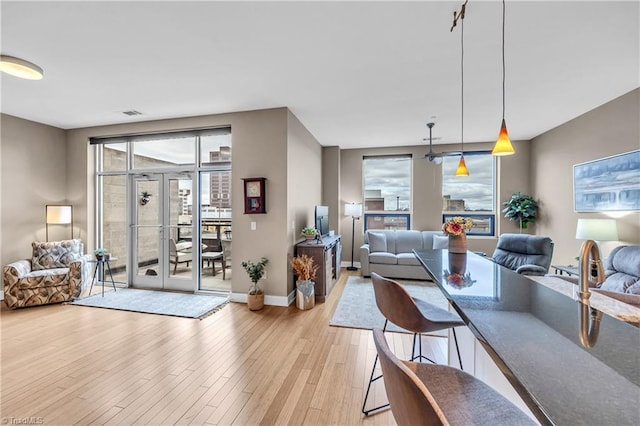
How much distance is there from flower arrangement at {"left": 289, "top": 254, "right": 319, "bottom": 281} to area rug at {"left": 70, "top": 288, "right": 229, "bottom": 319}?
1.19 m

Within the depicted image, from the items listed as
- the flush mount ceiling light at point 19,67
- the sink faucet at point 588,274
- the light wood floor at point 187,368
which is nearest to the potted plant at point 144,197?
the light wood floor at point 187,368

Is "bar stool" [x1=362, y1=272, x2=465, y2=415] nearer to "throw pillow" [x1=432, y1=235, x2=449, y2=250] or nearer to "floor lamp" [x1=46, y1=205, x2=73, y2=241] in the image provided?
"throw pillow" [x1=432, y1=235, x2=449, y2=250]

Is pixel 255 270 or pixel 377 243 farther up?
pixel 377 243

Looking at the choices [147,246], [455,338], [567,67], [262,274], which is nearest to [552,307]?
[455,338]

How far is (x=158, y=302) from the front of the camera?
3984 millimetres

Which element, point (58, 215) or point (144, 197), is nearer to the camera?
point (58, 215)

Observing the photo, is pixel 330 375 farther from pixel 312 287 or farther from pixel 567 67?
pixel 567 67

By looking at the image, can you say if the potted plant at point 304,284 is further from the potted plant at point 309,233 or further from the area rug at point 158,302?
the area rug at point 158,302

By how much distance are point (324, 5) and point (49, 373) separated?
3731 millimetres

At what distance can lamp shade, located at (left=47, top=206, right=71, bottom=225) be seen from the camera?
14.5 ft

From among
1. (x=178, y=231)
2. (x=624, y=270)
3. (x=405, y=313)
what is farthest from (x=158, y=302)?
(x=624, y=270)

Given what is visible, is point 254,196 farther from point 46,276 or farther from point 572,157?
point 572,157

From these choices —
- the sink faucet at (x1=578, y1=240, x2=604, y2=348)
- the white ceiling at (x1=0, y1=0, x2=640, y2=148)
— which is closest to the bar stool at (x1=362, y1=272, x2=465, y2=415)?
the sink faucet at (x1=578, y1=240, x2=604, y2=348)

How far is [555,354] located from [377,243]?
4872 mm
